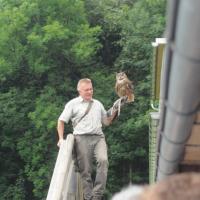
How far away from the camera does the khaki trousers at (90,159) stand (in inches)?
274

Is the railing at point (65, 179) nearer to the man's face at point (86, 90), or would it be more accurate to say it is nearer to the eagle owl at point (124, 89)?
the man's face at point (86, 90)

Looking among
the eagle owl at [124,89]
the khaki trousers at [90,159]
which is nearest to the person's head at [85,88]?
the khaki trousers at [90,159]

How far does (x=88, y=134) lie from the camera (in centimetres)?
700

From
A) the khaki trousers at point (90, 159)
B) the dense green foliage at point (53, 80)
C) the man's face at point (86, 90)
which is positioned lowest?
the dense green foliage at point (53, 80)

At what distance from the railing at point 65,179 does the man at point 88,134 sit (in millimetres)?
125

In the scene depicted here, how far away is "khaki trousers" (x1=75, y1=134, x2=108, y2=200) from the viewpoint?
22.8ft

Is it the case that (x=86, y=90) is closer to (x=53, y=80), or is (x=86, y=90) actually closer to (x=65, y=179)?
(x=65, y=179)

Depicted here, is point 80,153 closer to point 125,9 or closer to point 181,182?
point 181,182

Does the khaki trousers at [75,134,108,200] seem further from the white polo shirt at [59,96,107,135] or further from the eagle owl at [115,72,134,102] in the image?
the eagle owl at [115,72,134,102]

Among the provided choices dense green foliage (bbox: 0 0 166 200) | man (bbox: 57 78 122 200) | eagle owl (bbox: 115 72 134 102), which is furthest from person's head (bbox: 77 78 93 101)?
dense green foliage (bbox: 0 0 166 200)

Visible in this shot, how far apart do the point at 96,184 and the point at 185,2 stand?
5223mm

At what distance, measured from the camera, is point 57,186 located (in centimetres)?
530

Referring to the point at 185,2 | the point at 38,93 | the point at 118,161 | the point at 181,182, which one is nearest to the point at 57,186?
the point at 185,2

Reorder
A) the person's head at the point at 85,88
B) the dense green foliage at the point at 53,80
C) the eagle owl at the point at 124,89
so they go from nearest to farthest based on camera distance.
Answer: the person's head at the point at 85,88 → the eagle owl at the point at 124,89 → the dense green foliage at the point at 53,80
